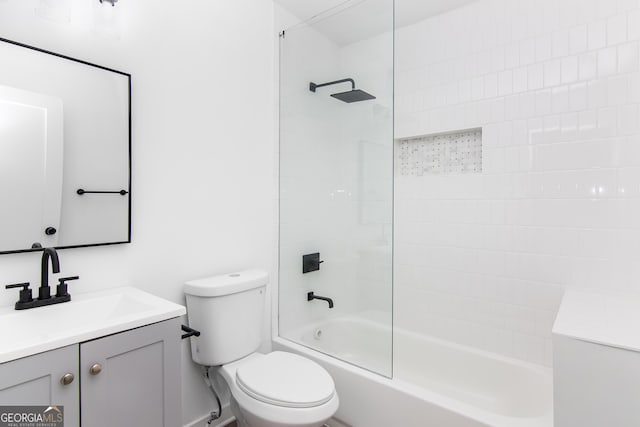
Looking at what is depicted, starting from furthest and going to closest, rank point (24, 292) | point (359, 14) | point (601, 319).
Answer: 1. point (359, 14)
2. point (601, 319)
3. point (24, 292)

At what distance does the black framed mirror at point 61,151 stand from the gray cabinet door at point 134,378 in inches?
21.9

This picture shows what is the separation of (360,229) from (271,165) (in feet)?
2.48

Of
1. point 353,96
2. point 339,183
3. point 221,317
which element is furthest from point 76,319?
point 353,96

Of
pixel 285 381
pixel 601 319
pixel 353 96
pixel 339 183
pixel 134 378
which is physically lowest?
pixel 285 381

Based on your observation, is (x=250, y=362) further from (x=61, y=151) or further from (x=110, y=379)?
(x=61, y=151)

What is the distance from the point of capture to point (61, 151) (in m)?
1.41

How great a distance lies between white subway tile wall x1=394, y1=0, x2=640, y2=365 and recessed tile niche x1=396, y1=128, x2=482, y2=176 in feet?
0.26

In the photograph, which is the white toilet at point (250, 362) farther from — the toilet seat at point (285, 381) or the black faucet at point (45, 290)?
the black faucet at point (45, 290)

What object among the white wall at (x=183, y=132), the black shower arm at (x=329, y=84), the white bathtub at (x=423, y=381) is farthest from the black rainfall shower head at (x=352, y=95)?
the white bathtub at (x=423, y=381)

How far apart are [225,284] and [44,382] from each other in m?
0.85

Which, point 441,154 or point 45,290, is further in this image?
point 441,154

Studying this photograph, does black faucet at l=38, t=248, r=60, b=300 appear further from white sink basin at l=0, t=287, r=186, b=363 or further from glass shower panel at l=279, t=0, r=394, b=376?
glass shower panel at l=279, t=0, r=394, b=376

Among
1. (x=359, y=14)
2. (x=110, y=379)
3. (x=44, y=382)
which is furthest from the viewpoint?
(x=359, y=14)

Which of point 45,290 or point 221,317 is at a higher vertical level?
point 45,290
